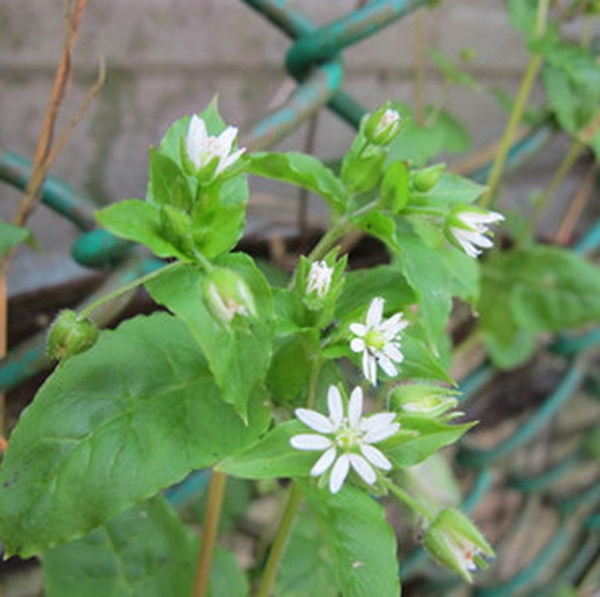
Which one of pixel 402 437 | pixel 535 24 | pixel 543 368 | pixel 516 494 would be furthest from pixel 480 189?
pixel 516 494

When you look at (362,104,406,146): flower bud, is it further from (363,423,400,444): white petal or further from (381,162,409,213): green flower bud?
(363,423,400,444): white petal

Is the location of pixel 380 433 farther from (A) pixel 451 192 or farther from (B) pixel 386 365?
(A) pixel 451 192

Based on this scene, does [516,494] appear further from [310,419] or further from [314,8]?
[310,419]

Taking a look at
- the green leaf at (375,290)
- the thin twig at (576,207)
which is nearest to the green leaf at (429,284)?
the green leaf at (375,290)

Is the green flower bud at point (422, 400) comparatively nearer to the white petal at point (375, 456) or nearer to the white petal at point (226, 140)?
the white petal at point (375, 456)

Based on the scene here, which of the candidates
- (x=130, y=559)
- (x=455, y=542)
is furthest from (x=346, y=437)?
(x=130, y=559)
